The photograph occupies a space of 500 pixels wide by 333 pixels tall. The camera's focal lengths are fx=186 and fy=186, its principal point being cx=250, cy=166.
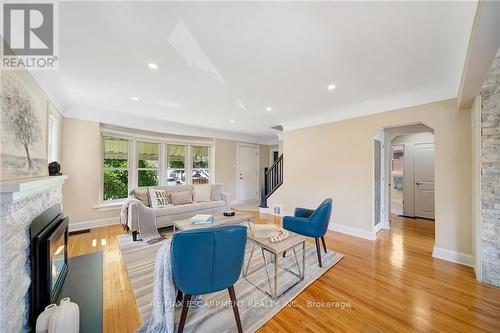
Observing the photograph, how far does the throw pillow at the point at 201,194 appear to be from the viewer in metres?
4.44

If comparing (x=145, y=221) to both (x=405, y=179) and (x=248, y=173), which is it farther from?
(x=405, y=179)

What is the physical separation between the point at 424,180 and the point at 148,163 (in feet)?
23.9

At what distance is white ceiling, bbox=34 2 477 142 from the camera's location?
Result: 56.1 inches

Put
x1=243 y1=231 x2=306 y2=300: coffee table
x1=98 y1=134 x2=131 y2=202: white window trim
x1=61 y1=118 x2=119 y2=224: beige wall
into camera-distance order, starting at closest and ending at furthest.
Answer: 1. x1=243 y1=231 x2=306 y2=300: coffee table
2. x1=61 y1=118 x2=119 y2=224: beige wall
3. x1=98 y1=134 x2=131 y2=202: white window trim

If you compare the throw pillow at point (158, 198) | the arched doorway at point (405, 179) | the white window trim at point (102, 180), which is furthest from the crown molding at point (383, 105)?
the white window trim at point (102, 180)

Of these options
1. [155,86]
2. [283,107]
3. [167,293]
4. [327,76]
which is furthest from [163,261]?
[283,107]

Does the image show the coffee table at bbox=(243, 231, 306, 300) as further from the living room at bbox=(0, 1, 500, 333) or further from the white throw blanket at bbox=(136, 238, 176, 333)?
the white throw blanket at bbox=(136, 238, 176, 333)

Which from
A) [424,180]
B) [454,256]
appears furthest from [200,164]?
[424,180]

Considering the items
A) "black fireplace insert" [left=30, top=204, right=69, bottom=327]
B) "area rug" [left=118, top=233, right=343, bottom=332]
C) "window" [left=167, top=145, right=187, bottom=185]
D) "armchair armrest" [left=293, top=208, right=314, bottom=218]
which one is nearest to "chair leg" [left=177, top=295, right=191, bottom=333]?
"area rug" [left=118, top=233, right=343, bottom=332]

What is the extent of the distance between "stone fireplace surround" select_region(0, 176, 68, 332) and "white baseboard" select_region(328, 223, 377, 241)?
4.26 meters

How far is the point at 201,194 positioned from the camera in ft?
14.7

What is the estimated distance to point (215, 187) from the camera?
4.77 m

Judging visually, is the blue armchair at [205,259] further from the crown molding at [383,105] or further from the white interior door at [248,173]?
the white interior door at [248,173]

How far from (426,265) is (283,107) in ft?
10.7
